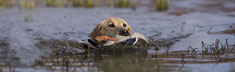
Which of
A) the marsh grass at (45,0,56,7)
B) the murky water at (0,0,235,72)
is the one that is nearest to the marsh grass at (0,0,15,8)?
the murky water at (0,0,235,72)

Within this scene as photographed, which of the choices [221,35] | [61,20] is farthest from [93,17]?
[221,35]

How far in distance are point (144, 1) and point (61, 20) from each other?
22.6ft

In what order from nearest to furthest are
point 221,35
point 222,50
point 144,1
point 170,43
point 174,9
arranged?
point 222,50 < point 170,43 < point 221,35 < point 174,9 < point 144,1

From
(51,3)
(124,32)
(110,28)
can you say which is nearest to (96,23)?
(110,28)

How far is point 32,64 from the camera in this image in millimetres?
5789

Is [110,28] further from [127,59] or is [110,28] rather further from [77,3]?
Result: [77,3]

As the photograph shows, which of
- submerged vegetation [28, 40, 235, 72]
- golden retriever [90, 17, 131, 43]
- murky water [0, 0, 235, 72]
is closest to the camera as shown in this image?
submerged vegetation [28, 40, 235, 72]

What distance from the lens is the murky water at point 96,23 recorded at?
5598 millimetres

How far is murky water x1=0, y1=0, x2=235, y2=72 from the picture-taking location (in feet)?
18.4

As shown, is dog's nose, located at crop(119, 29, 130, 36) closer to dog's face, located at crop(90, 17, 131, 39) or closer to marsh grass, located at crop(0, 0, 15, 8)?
dog's face, located at crop(90, 17, 131, 39)

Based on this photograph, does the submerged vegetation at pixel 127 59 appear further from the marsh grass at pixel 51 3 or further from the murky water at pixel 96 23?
the marsh grass at pixel 51 3

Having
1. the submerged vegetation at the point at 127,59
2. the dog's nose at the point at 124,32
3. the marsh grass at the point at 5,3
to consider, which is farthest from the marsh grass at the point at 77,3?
A: the dog's nose at the point at 124,32

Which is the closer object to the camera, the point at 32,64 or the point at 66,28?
the point at 32,64

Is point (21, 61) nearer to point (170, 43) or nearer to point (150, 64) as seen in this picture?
point (150, 64)
